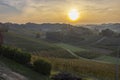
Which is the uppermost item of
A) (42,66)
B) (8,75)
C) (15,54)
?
(15,54)

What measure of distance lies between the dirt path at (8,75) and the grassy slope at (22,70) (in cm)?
115

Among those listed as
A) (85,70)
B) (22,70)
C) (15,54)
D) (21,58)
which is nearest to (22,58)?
(21,58)

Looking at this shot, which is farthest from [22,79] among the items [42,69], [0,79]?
[42,69]

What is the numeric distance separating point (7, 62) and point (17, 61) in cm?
194

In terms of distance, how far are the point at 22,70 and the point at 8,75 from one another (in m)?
4.00

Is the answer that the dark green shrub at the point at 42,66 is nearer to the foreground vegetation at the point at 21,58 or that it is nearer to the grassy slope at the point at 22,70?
the foreground vegetation at the point at 21,58

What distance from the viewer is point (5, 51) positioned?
97.9ft

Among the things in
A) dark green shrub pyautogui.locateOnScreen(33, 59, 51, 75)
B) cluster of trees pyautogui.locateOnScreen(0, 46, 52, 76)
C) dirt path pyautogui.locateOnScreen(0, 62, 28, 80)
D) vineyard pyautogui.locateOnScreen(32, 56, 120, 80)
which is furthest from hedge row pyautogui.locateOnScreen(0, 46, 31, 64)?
vineyard pyautogui.locateOnScreen(32, 56, 120, 80)

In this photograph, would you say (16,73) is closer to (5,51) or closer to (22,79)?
(22,79)

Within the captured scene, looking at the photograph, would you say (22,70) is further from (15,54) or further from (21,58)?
(15,54)

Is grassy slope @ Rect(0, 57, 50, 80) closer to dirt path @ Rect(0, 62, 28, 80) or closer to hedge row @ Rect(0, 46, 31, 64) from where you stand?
hedge row @ Rect(0, 46, 31, 64)

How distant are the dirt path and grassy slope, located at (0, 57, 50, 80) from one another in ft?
3.76

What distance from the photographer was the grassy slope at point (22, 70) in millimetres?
26578

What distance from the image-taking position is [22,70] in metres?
27.4
